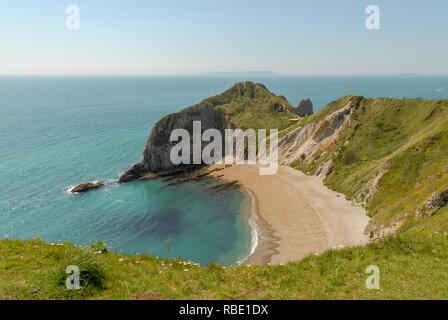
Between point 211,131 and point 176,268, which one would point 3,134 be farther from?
point 176,268

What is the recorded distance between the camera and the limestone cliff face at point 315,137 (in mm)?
63469

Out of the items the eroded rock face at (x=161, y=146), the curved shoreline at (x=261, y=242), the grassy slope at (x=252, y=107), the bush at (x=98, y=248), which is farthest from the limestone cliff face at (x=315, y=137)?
the bush at (x=98, y=248)

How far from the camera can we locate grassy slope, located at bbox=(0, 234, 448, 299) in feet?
27.1

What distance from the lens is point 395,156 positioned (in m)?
41.1

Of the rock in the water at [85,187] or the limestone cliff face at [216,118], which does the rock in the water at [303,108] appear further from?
the rock in the water at [85,187]

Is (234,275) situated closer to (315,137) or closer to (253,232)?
(253,232)

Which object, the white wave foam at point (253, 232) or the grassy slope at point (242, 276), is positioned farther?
the white wave foam at point (253, 232)

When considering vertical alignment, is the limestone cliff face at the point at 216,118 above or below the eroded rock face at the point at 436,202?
above

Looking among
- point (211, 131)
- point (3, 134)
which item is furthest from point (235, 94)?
point (3, 134)

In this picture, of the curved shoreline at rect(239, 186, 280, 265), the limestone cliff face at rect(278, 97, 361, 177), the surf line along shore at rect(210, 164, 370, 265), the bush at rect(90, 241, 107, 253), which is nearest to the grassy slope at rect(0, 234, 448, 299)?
the bush at rect(90, 241, 107, 253)

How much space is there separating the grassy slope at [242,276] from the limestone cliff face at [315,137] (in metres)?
49.5

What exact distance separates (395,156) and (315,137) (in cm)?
2667

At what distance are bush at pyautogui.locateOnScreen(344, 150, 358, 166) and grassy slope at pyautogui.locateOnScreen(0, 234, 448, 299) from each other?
146 feet

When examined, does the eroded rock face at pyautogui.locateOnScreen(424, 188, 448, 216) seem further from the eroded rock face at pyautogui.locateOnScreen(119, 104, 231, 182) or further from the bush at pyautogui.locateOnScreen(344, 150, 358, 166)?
the eroded rock face at pyautogui.locateOnScreen(119, 104, 231, 182)
